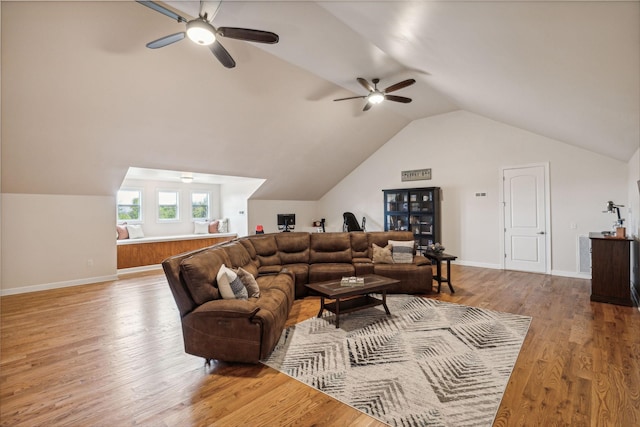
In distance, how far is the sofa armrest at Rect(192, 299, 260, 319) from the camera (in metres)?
2.61

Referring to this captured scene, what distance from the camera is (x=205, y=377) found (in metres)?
2.50

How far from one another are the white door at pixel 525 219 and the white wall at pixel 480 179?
0.16 meters

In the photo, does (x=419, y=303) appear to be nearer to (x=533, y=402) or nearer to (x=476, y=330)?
(x=476, y=330)

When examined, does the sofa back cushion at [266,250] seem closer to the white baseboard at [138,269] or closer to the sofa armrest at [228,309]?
the sofa armrest at [228,309]

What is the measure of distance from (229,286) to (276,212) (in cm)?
615

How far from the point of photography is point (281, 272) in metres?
4.43

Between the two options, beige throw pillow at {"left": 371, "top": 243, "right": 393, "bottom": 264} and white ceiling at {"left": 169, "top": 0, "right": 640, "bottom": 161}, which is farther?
beige throw pillow at {"left": 371, "top": 243, "right": 393, "bottom": 264}

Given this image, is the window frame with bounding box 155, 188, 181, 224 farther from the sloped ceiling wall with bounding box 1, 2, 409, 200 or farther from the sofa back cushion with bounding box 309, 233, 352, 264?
the sofa back cushion with bounding box 309, 233, 352, 264

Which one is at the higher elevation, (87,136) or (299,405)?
(87,136)

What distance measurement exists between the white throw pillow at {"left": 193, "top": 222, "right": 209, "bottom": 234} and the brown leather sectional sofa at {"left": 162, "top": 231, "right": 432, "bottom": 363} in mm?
4643

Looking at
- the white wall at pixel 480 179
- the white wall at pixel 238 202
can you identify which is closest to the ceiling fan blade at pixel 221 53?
the white wall at pixel 238 202

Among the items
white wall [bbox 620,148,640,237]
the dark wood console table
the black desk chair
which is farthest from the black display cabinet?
white wall [bbox 620,148,640,237]

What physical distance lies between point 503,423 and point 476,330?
154 centimetres

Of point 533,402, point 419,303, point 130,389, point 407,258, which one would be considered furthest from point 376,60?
point 130,389
